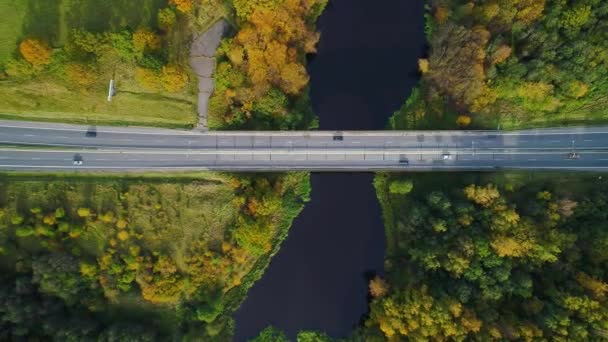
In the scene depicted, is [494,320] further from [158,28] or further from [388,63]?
[158,28]

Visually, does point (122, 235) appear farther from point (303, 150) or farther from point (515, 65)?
point (515, 65)

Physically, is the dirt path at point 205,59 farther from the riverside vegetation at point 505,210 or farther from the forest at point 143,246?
the riverside vegetation at point 505,210

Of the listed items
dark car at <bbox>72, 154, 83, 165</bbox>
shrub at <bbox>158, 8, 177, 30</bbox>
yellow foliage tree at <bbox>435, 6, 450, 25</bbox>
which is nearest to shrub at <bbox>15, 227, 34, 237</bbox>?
dark car at <bbox>72, 154, 83, 165</bbox>

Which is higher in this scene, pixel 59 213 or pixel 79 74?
pixel 79 74

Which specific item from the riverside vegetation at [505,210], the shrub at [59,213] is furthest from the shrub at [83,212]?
the riverside vegetation at [505,210]

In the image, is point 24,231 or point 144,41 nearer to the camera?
point 144,41

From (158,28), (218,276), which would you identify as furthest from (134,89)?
(218,276)

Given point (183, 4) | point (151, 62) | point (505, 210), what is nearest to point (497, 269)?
point (505, 210)

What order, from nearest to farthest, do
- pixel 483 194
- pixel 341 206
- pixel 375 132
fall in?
pixel 483 194 < pixel 375 132 < pixel 341 206
